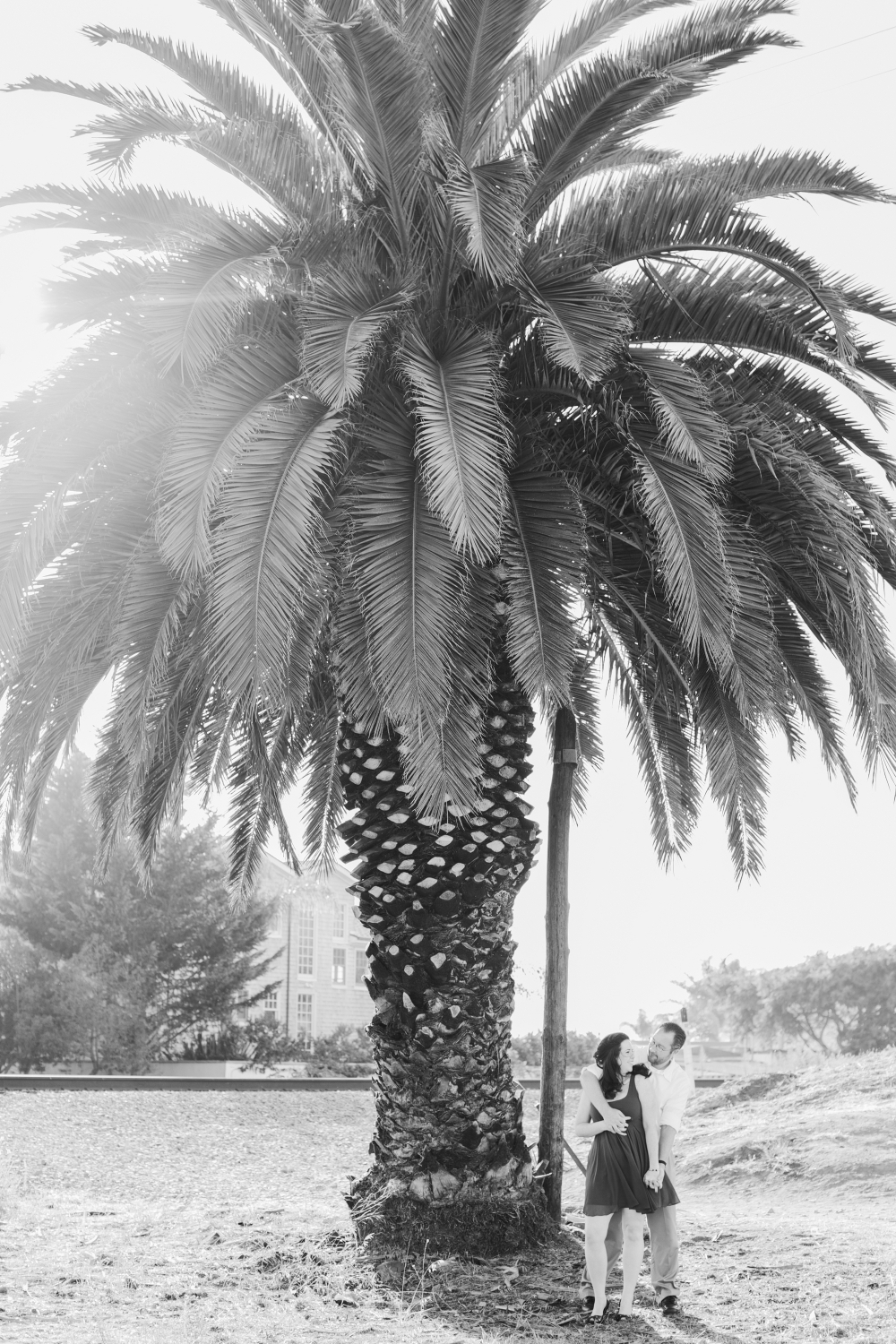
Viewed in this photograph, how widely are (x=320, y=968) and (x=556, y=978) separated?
1409 inches

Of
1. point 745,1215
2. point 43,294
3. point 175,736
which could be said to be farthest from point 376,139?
point 745,1215

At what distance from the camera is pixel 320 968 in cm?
4422

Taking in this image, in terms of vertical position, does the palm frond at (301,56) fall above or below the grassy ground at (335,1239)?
above

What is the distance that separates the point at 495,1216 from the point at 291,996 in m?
35.6

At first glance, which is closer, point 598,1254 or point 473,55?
point 598,1254

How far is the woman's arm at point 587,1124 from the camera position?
22.6 ft

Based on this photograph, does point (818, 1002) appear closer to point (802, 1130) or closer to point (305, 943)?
point (305, 943)

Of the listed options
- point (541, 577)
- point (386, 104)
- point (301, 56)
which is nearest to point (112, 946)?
point (541, 577)

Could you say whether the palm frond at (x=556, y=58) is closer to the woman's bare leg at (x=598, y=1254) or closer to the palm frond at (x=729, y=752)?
the palm frond at (x=729, y=752)

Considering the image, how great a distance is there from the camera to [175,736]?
457 inches

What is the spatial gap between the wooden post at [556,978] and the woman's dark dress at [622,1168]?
7.93 feet

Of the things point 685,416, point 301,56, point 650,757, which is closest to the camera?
point 685,416

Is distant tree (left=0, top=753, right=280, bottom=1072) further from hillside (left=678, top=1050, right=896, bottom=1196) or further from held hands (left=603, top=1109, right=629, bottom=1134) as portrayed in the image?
held hands (left=603, top=1109, right=629, bottom=1134)

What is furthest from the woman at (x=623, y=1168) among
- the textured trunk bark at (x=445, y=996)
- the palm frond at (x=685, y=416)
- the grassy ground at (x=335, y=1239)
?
the palm frond at (x=685, y=416)
